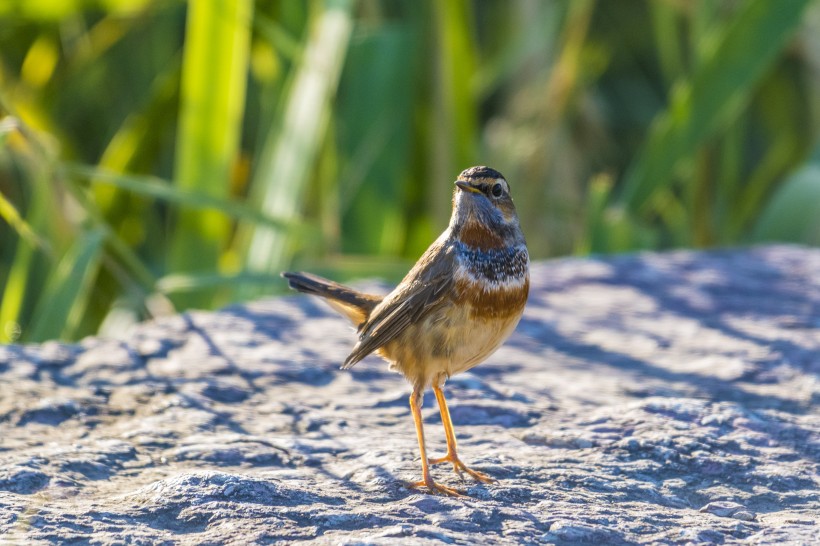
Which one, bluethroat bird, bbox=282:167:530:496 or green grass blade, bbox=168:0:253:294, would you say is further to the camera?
green grass blade, bbox=168:0:253:294

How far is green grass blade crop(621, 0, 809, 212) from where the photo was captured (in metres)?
5.48

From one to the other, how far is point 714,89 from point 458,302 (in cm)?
282

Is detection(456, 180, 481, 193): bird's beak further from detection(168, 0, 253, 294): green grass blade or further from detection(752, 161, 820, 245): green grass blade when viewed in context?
detection(752, 161, 820, 245): green grass blade

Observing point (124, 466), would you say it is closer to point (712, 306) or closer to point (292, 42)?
point (712, 306)

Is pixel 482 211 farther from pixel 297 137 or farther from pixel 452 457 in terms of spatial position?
pixel 297 137

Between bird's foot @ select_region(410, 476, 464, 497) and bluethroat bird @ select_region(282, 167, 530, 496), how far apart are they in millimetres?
74

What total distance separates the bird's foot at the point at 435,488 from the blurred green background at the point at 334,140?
2.04 metres

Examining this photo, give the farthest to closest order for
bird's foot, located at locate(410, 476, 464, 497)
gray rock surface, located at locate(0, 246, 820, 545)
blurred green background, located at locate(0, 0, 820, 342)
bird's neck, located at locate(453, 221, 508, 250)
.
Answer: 1. blurred green background, located at locate(0, 0, 820, 342)
2. bird's neck, located at locate(453, 221, 508, 250)
3. bird's foot, located at locate(410, 476, 464, 497)
4. gray rock surface, located at locate(0, 246, 820, 545)

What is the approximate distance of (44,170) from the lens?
197 inches

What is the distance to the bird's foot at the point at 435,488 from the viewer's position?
2.95m

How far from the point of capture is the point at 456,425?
365cm

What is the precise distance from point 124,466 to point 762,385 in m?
2.11

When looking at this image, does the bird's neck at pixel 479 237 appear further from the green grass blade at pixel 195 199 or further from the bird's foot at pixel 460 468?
the green grass blade at pixel 195 199

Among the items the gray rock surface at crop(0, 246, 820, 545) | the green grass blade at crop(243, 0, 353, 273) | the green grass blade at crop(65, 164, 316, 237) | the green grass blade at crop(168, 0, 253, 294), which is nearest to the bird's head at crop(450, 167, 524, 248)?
the gray rock surface at crop(0, 246, 820, 545)
